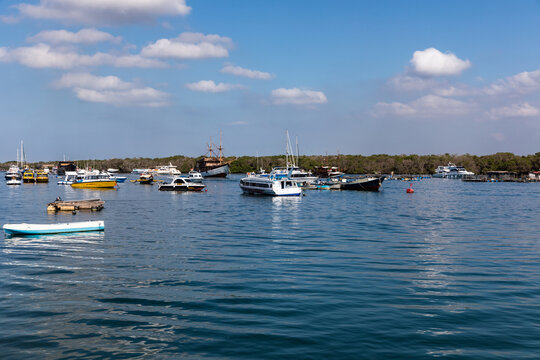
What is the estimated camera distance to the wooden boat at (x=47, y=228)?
106ft

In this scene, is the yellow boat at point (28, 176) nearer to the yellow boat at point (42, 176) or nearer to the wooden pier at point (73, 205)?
the yellow boat at point (42, 176)

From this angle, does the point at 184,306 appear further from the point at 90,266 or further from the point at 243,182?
the point at 243,182

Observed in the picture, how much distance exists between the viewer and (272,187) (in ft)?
266

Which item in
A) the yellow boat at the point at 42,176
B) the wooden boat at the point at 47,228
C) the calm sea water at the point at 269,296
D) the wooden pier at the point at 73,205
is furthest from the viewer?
the yellow boat at the point at 42,176

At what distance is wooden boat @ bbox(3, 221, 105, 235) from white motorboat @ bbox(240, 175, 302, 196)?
157 ft

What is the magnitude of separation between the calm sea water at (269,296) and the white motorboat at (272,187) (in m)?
45.6

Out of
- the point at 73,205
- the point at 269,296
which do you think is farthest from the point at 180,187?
the point at 269,296

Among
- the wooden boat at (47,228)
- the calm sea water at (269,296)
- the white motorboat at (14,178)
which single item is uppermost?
the white motorboat at (14,178)

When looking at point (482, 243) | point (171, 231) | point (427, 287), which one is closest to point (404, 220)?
point (482, 243)

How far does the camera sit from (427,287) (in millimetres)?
18641

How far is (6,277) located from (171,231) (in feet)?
56.5

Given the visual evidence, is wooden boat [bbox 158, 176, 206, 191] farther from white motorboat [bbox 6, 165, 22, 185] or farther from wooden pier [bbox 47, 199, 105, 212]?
white motorboat [bbox 6, 165, 22, 185]

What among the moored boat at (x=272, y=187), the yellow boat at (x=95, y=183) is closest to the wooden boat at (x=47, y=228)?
the moored boat at (x=272, y=187)

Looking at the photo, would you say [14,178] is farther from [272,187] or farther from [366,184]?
[366,184]
